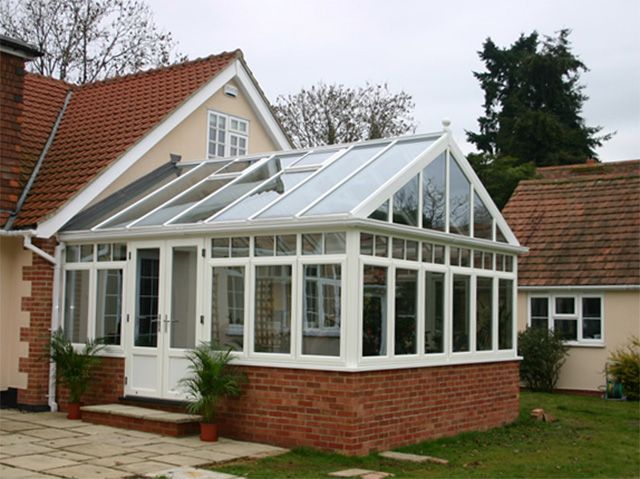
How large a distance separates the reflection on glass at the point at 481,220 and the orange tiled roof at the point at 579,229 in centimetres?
659

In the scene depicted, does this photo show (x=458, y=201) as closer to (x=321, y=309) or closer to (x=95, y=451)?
(x=321, y=309)

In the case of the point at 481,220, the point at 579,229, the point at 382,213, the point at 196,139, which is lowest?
the point at 382,213

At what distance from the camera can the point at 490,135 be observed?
147 ft

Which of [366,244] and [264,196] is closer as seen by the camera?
[366,244]

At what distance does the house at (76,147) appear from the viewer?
13.1m

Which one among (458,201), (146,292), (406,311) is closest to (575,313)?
(458,201)

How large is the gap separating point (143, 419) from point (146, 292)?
206cm

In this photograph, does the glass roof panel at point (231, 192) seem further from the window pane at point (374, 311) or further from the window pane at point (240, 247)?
the window pane at point (374, 311)

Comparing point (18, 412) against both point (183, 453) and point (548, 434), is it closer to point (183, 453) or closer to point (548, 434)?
point (183, 453)

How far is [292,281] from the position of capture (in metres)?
10.8

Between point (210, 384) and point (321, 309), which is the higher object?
point (321, 309)

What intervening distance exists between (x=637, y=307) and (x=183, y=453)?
40.0ft

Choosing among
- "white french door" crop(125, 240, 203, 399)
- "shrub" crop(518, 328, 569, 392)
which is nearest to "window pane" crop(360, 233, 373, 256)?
"white french door" crop(125, 240, 203, 399)

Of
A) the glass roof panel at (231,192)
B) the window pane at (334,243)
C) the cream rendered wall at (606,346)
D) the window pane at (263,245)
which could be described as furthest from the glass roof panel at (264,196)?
the cream rendered wall at (606,346)
